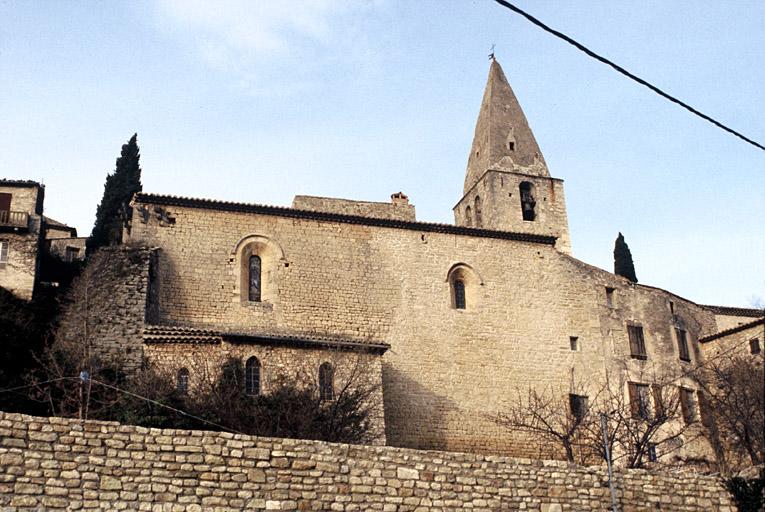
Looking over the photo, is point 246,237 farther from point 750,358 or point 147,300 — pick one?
point 750,358

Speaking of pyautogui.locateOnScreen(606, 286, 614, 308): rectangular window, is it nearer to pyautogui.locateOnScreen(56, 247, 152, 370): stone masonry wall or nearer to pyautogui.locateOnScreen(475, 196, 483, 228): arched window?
pyautogui.locateOnScreen(475, 196, 483, 228): arched window

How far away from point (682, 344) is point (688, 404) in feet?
10.1

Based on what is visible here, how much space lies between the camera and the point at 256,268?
31.3 m

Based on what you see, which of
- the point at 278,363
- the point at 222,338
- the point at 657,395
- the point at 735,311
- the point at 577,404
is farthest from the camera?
the point at 735,311

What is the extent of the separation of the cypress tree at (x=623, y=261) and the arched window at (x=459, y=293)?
14122mm

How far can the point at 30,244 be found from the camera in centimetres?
3525

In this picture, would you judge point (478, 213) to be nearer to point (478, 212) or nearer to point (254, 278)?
point (478, 212)

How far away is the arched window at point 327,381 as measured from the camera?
26.4 meters

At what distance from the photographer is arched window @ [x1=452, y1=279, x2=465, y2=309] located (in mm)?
33062

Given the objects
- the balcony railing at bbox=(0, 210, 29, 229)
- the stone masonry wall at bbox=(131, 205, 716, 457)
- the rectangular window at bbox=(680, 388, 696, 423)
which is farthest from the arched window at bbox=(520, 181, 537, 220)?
the balcony railing at bbox=(0, 210, 29, 229)

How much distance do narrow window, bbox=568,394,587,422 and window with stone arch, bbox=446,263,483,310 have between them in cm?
508

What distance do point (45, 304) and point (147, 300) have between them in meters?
6.10

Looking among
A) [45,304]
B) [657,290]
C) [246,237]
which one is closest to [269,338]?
[246,237]

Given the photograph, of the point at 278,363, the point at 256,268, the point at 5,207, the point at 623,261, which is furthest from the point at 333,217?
the point at 623,261
